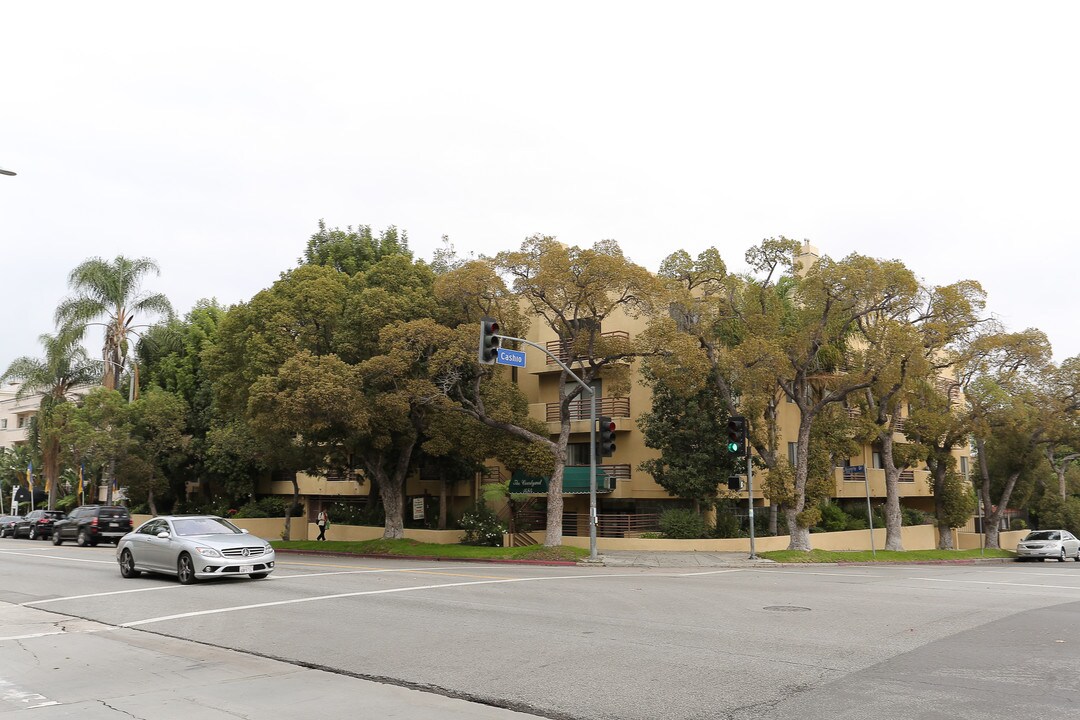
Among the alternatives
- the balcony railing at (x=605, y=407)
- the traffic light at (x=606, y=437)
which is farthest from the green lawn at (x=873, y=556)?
the balcony railing at (x=605, y=407)

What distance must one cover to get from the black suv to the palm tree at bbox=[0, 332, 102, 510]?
1451 cm

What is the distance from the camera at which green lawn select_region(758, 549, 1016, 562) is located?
100 ft

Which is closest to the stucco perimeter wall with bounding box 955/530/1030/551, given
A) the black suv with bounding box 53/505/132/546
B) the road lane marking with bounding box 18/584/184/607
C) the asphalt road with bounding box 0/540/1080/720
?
the asphalt road with bounding box 0/540/1080/720

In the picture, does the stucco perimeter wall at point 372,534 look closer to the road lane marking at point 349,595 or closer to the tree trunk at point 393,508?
the tree trunk at point 393,508

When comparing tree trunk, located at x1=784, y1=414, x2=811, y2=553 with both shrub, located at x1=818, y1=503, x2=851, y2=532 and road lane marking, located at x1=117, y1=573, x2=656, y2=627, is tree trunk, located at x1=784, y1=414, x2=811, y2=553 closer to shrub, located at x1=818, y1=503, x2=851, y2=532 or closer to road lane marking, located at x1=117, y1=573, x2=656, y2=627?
shrub, located at x1=818, y1=503, x2=851, y2=532

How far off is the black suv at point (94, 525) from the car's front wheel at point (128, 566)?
18651 mm

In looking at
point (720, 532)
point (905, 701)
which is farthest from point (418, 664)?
point (720, 532)

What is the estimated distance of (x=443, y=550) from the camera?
31.4m

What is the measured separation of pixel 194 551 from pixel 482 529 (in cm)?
1783

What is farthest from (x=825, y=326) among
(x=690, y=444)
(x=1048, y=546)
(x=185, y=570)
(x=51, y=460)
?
(x=51, y=460)

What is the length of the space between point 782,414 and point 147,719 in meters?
36.0

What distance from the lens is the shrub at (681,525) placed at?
3228 centimetres

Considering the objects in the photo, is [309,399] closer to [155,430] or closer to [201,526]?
[201,526]

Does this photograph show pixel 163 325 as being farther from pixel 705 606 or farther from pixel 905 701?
pixel 905 701
